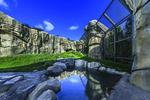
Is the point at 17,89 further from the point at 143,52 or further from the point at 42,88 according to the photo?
the point at 143,52

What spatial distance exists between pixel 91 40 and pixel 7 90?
445 inches

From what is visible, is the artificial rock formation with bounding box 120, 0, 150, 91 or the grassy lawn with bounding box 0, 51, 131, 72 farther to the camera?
the grassy lawn with bounding box 0, 51, 131, 72

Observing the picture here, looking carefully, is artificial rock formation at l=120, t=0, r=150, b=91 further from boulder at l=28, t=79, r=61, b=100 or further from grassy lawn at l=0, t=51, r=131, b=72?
grassy lawn at l=0, t=51, r=131, b=72

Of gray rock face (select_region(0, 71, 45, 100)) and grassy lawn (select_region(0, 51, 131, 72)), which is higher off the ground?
grassy lawn (select_region(0, 51, 131, 72))

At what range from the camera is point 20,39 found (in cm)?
1478

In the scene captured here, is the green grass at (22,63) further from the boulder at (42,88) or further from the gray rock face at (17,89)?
the boulder at (42,88)

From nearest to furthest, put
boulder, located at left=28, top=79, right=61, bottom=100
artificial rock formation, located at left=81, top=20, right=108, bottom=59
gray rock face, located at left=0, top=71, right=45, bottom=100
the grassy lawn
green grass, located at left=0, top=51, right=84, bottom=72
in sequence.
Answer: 1. boulder, located at left=28, top=79, right=61, bottom=100
2. gray rock face, located at left=0, top=71, right=45, bottom=100
3. the grassy lawn
4. green grass, located at left=0, top=51, right=84, bottom=72
5. artificial rock formation, located at left=81, top=20, right=108, bottom=59

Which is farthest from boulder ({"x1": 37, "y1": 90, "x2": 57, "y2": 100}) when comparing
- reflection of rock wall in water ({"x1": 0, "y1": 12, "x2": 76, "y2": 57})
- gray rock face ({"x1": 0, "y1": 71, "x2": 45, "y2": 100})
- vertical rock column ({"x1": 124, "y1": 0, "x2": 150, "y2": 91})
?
reflection of rock wall in water ({"x1": 0, "y1": 12, "x2": 76, "y2": 57})

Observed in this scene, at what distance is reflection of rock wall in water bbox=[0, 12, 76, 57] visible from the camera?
44.1 ft

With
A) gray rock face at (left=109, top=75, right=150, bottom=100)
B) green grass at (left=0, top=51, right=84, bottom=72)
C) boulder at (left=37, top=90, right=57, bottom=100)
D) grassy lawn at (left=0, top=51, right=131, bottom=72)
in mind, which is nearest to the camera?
gray rock face at (left=109, top=75, right=150, bottom=100)

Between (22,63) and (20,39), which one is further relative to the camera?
(20,39)

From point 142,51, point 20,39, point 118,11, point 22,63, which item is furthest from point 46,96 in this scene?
point 20,39

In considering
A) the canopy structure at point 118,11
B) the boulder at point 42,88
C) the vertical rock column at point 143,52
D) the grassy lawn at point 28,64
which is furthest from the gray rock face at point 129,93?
the canopy structure at point 118,11

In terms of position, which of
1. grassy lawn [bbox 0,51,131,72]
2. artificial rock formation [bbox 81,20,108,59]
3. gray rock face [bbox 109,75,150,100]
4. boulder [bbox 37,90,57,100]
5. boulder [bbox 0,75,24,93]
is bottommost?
boulder [bbox 37,90,57,100]
